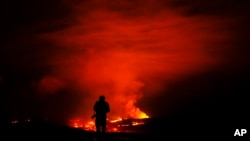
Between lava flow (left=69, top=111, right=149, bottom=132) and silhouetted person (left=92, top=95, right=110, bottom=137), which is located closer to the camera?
silhouetted person (left=92, top=95, right=110, bottom=137)

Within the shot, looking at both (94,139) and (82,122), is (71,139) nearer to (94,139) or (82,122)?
(94,139)

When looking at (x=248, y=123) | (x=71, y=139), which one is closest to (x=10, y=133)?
(x=71, y=139)

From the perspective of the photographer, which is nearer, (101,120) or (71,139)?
(71,139)

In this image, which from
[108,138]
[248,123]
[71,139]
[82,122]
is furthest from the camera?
[82,122]

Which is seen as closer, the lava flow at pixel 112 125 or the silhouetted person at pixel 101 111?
the silhouetted person at pixel 101 111

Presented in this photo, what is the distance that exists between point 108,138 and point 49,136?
12.6ft

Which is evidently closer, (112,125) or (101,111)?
(101,111)

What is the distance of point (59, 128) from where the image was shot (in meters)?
37.6

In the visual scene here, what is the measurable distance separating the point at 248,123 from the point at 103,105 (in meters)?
17.9

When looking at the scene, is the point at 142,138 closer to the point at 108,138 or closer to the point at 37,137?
the point at 108,138

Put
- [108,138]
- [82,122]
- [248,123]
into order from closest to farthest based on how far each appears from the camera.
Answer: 1. [108,138]
2. [248,123]
3. [82,122]

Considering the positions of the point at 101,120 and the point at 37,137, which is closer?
the point at 37,137

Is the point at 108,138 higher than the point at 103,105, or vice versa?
the point at 103,105

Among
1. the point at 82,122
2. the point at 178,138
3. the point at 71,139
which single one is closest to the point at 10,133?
the point at 71,139
